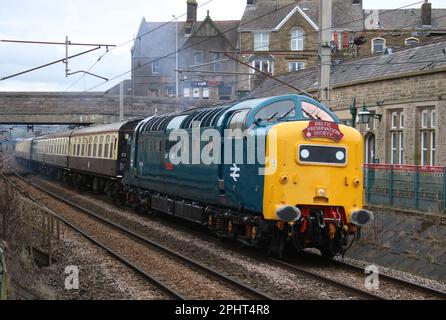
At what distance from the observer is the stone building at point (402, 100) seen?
20578 millimetres

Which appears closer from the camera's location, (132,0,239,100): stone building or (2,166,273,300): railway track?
(2,166,273,300): railway track

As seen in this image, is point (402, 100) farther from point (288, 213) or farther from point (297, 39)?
point (297, 39)

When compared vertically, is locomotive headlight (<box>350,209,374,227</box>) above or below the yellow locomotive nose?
below

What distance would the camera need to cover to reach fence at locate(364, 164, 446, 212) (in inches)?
629

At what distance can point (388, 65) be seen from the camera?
80.1 feet

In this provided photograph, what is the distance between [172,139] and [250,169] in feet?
16.1

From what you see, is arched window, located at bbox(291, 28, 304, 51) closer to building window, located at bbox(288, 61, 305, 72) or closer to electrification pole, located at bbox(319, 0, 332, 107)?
building window, located at bbox(288, 61, 305, 72)

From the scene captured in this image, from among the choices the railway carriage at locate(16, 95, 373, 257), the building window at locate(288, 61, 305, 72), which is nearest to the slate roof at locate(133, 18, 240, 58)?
the building window at locate(288, 61, 305, 72)

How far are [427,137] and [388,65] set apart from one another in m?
4.17

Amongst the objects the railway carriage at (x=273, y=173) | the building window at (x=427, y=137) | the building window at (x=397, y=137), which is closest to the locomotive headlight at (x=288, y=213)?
the railway carriage at (x=273, y=173)

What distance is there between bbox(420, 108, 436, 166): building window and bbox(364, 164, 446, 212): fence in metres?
2.68

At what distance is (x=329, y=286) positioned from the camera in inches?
417

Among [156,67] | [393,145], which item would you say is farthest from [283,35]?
[393,145]

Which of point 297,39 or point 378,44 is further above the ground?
point 297,39
